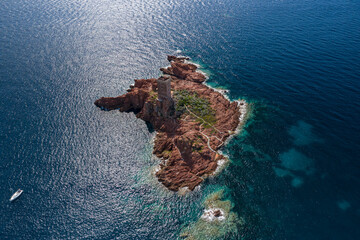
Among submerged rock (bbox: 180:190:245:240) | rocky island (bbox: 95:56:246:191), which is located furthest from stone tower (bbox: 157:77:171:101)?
submerged rock (bbox: 180:190:245:240)

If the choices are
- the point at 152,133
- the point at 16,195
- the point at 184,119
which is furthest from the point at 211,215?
the point at 16,195

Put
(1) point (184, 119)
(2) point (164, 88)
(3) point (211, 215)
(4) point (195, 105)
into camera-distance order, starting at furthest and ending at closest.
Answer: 1. (4) point (195, 105)
2. (1) point (184, 119)
3. (2) point (164, 88)
4. (3) point (211, 215)

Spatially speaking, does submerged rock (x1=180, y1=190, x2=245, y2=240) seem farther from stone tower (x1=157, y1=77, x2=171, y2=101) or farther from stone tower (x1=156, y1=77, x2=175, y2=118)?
stone tower (x1=157, y1=77, x2=171, y2=101)

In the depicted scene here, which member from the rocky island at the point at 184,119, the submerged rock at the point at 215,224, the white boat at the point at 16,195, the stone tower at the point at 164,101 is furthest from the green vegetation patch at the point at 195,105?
the white boat at the point at 16,195

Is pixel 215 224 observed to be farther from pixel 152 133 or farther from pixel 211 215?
pixel 152 133

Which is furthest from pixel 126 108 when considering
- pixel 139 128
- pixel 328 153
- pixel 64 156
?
pixel 328 153

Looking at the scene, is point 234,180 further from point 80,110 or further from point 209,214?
point 80,110
